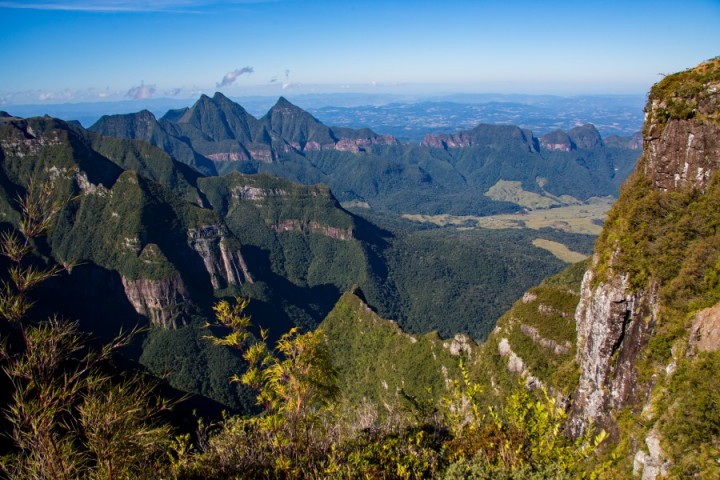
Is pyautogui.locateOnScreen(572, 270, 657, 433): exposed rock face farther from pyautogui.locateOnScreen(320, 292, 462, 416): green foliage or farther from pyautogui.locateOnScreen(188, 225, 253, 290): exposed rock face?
pyautogui.locateOnScreen(188, 225, 253, 290): exposed rock face

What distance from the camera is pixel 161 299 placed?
116m

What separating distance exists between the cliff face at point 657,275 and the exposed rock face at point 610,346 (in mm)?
64

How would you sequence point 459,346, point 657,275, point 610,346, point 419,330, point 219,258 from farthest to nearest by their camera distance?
point 419,330, point 219,258, point 459,346, point 610,346, point 657,275

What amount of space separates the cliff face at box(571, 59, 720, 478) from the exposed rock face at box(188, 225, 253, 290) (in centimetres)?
12262

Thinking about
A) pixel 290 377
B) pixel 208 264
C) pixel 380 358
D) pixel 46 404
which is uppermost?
pixel 46 404

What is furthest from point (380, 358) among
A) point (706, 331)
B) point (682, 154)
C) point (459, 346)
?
point (706, 331)

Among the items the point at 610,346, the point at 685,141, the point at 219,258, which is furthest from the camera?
the point at 219,258

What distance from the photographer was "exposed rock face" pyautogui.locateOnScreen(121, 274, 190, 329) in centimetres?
11538

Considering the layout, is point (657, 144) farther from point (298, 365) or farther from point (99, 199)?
point (99, 199)

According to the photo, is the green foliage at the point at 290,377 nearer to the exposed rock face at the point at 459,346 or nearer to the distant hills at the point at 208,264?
the exposed rock face at the point at 459,346

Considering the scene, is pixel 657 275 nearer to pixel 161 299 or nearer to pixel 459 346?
pixel 459 346

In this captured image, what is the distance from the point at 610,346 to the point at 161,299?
355 ft

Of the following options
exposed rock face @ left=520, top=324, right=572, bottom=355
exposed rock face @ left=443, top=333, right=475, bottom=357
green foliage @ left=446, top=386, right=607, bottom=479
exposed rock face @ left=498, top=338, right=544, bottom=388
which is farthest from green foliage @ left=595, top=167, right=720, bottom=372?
exposed rock face @ left=443, top=333, right=475, bottom=357

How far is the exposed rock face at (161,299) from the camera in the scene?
4542 inches
